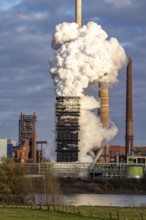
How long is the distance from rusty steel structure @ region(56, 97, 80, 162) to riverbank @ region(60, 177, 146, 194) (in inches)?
463

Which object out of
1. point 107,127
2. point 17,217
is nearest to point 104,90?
point 107,127

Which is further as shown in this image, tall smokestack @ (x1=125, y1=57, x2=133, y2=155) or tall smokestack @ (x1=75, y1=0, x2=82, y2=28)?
tall smokestack @ (x1=75, y1=0, x2=82, y2=28)

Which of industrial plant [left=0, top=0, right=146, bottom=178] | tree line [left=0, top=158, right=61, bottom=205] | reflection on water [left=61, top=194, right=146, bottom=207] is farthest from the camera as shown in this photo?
industrial plant [left=0, top=0, right=146, bottom=178]

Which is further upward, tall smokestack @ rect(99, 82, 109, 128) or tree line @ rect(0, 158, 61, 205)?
tall smokestack @ rect(99, 82, 109, 128)

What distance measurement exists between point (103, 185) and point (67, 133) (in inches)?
744

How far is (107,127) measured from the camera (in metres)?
175

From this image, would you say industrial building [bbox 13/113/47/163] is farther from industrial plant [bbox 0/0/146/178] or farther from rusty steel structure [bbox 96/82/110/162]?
rusty steel structure [bbox 96/82/110/162]

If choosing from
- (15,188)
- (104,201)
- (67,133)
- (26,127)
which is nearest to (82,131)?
(67,133)

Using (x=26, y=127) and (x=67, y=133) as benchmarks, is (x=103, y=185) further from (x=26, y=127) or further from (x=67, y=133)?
(x=26, y=127)

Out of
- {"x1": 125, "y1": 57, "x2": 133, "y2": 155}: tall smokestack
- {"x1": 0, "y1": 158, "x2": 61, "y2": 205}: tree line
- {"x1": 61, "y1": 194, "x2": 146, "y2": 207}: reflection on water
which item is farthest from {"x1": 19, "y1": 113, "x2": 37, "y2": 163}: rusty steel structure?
{"x1": 0, "y1": 158, "x2": 61, "y2": 205}: tree line

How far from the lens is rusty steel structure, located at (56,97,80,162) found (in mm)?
171625

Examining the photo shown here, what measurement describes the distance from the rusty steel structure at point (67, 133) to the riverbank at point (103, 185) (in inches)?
463

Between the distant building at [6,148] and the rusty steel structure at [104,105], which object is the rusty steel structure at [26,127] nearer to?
the distant building at [6,148]

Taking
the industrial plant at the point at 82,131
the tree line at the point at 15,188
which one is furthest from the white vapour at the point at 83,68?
the tree line at the point at 15,188
